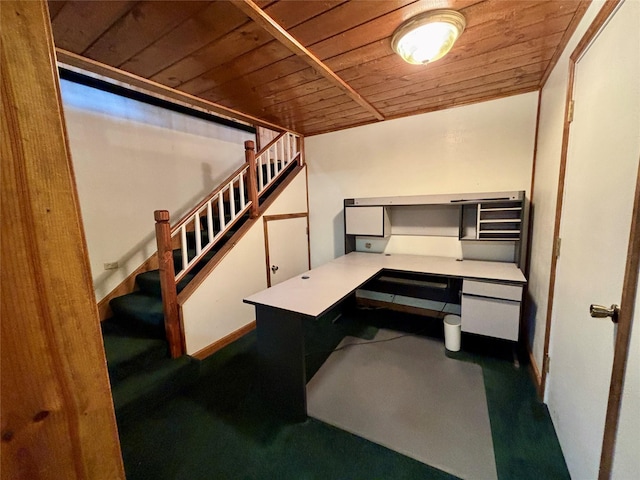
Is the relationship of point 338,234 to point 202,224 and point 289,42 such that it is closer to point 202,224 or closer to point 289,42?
point 202,224

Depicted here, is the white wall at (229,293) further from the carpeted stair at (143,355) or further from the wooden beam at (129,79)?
the wooden beam at (129,79)

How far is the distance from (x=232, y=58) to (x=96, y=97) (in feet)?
6.03

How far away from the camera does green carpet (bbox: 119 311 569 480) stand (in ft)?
4.75

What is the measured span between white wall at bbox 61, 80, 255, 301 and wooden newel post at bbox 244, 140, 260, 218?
3.44ft

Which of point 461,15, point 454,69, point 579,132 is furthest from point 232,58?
point 579,132

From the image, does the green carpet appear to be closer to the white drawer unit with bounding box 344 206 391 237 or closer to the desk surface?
the desk surface

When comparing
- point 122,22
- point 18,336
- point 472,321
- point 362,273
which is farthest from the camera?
point 362,273

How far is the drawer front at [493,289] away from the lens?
2.17m

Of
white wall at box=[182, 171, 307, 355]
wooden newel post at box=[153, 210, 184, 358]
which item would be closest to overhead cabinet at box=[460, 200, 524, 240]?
white wall at box=[182, 171, 307, 355]

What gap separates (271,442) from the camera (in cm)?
164

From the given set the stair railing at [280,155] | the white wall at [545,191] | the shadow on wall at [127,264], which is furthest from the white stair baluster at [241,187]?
the white wall at [545,191]

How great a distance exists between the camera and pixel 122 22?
1.43m

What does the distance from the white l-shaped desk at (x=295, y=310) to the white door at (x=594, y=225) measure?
739 mm

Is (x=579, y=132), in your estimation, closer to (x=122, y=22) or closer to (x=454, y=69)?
(x=454, y=69)
